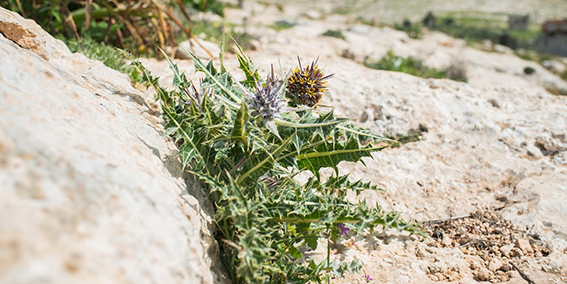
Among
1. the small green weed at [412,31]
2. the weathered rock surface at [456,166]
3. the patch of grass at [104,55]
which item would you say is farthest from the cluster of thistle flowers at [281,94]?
the small green weed at [412,31]

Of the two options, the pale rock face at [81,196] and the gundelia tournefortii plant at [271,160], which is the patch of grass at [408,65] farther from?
the pale rock face at [81,196]

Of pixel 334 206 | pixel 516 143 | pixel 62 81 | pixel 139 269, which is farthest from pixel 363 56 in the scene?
pixel 139 269

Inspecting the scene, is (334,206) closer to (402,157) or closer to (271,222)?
(271,222)

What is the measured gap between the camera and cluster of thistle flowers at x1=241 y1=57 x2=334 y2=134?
1.92 metres

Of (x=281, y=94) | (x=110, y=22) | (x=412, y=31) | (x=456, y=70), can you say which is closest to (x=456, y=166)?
(x=281, y=94)

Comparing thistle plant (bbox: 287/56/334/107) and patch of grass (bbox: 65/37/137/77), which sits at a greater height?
thistle plant (bbox: 287/56/334/107)

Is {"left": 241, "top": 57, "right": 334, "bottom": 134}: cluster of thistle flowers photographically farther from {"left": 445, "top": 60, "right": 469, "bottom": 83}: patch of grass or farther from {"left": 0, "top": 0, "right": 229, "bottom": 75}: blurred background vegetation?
{"left": 445, "top": 60, "right": 469, "bottom": 83}: patch of grass

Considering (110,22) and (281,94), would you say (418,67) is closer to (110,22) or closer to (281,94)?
(110,22)

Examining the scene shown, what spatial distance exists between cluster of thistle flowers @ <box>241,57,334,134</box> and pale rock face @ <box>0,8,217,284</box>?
561 millimetres

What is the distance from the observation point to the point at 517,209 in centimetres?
289

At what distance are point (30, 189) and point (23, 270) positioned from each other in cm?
28

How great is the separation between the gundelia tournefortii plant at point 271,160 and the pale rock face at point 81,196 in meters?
0.18

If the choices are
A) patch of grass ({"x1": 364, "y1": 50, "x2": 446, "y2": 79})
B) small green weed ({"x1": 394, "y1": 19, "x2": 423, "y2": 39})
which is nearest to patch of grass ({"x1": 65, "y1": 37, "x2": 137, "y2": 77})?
patch of grass ({"x1": 364, "y1": 50, "x2": 446, "y2": 79})

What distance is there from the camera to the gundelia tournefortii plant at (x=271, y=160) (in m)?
1.86
